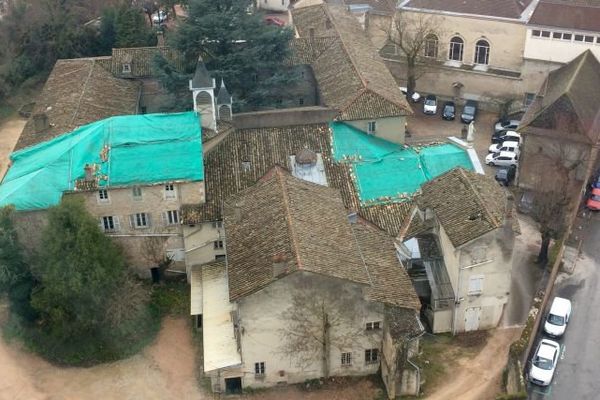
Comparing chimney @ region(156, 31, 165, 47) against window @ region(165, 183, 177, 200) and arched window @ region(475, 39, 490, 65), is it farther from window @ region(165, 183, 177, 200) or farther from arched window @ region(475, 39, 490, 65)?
window @ region(165, 183, 177, 200)

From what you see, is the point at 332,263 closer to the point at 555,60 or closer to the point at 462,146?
the point at 462,146

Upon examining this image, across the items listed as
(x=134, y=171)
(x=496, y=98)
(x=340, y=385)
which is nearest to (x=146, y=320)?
(x=134, y=171)

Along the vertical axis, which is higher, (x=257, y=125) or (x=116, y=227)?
(x=257, y=125)

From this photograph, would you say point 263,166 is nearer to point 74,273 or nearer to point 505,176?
point 74,273

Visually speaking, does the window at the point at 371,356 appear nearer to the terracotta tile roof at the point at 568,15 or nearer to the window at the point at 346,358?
the window at the point at 346,358

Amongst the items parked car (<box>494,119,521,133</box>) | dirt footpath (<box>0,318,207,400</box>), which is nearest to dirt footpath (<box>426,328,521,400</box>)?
dirt footpath (<box>0,318,207,400</box>)

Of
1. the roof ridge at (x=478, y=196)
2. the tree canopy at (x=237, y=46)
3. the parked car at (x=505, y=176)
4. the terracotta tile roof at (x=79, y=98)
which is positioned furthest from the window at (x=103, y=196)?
the parked car at (x=505, y=176)
